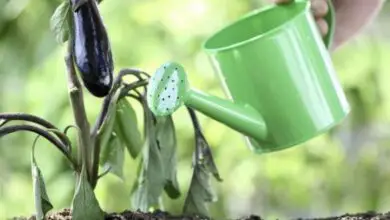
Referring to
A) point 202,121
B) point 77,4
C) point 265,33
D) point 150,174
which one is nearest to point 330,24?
point 265,33

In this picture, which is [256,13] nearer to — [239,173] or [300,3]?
[300,3]

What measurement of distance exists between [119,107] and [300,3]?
258 mm

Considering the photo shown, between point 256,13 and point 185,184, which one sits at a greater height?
point 256,13

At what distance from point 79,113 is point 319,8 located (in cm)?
38

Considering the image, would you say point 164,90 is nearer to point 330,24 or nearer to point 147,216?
point 147,216

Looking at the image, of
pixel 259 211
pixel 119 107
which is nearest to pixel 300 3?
pixel 119 107

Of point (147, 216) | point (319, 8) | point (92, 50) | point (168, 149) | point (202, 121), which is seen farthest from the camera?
point (202, 121)

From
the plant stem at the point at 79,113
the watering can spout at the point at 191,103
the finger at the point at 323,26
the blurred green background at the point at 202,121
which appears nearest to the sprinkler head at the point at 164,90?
the watering can spout at the point at 191,103

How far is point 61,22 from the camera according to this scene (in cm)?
81

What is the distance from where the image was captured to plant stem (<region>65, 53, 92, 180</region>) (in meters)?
0.86

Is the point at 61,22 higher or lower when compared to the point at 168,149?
higher

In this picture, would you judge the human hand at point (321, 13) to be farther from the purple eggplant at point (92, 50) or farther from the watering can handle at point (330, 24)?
the purple eggplant at point (92, 50)

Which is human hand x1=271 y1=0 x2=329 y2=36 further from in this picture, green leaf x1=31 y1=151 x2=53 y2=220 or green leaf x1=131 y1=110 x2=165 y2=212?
green leaf x1=31 y1=151 x2=53 y2=220

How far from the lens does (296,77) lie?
92cm
